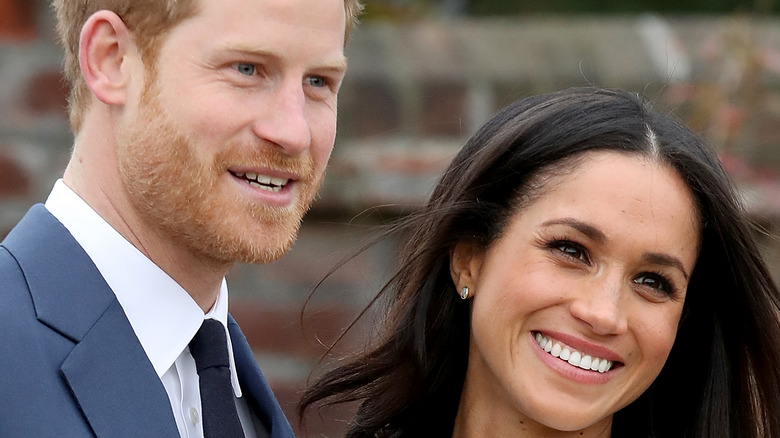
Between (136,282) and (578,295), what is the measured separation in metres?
0.96

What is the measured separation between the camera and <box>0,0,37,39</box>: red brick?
4746 mm

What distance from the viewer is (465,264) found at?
329 cm

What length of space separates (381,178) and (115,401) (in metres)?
2.26

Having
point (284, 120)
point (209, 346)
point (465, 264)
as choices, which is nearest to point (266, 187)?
point (284, 120)

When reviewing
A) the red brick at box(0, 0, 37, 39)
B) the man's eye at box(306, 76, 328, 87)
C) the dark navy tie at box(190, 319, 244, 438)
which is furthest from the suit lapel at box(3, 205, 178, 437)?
the red brick at box(0, 0, 37, 39)

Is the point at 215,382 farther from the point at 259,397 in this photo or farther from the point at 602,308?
the point at 602,308

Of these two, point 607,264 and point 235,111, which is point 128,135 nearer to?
point 235,111

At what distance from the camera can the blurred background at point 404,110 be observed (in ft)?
15.0

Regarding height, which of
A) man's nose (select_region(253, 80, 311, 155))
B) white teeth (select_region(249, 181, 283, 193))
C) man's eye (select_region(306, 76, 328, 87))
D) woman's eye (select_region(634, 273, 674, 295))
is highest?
man's eye (select_region(306, 76, 328, 87))

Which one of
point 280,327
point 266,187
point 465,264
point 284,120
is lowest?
point 280,327

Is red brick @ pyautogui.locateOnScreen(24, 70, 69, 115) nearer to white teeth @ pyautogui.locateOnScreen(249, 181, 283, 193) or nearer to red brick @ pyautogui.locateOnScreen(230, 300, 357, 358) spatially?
red brick @ pyautogui.locateOnScreen(230, 300, 357, 358)

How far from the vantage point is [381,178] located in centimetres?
Answer: 473

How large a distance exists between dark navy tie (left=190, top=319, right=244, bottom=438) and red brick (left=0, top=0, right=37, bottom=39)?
223 centimetres

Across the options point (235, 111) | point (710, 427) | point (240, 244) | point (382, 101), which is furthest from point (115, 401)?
point (382, 101)
